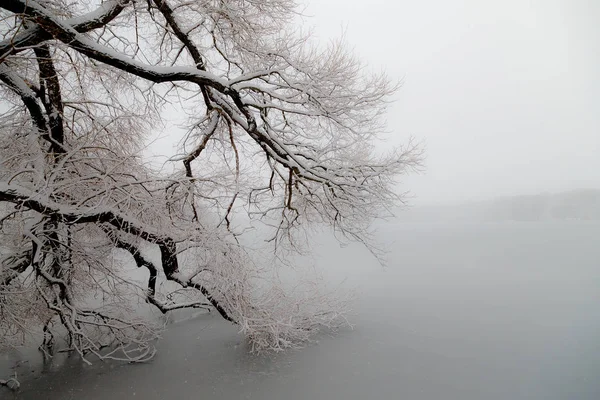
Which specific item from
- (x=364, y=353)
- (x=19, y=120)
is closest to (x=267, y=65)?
(x=19, y=120)

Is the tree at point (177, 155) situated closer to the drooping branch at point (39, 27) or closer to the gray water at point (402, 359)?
the drooping branch at point (39, 27)

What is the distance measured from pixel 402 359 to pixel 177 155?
5.56 metres

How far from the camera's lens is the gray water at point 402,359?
16.8 ft

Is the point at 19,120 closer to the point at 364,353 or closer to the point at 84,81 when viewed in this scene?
the point at 84,81

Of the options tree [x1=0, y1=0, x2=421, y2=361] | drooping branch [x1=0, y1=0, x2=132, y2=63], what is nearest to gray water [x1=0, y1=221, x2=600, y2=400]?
tree [x1=0, y1=0, x2=421, y2=361]

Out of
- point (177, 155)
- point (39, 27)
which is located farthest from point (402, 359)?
point (39, 27)

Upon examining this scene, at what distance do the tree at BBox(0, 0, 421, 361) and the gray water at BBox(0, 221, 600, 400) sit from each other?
0.64 meters

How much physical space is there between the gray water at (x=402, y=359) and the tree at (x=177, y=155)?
0.64 m

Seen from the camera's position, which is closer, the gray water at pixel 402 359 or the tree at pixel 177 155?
the tree at pixel 177 155

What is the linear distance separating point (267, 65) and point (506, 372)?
6.69 metres

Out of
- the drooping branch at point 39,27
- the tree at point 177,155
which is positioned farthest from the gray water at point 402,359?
the drooping branch at point 39,27

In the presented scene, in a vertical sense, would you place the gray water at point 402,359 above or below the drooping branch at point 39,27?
below

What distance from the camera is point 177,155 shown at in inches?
233

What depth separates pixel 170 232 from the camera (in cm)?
489
